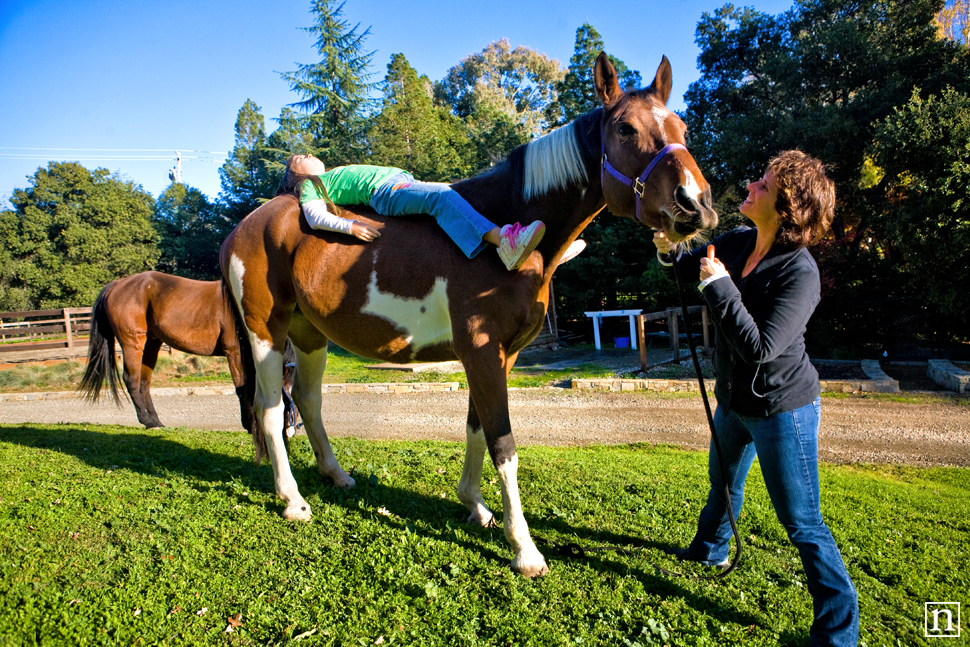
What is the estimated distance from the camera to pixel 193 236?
35.3 m

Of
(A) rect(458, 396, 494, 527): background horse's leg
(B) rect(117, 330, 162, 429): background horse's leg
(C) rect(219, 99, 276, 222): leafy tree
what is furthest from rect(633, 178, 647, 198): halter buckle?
(C) rect(219, 99, 276, 222): leafy tree

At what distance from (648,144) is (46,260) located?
3949 centimetres

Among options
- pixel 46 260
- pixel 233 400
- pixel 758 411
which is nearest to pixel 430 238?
pixel 758 411

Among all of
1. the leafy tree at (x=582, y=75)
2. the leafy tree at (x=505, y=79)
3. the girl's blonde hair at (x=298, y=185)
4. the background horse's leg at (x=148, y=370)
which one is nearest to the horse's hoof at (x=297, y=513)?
the girl's blonde hair at (x=298, y=185)

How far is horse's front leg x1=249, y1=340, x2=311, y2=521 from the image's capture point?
3.79 metres

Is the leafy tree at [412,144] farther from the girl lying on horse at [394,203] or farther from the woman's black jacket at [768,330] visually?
the woman's black jacket at [768,330]

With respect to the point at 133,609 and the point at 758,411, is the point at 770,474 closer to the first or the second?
the point at 758,411

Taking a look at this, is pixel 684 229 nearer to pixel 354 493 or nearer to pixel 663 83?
pixel 663 83

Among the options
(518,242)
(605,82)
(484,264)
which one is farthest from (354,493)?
(605,82)

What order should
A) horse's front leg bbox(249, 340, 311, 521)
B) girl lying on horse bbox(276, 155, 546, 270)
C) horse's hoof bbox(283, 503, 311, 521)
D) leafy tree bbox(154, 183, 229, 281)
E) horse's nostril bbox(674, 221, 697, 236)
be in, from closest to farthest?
horse's nostril bbox(674, 221, 697, 236) → girl lying on horse bbox(276, 155, 546, 270) → horse's hoof bbox(283, 503, 311, 521) → horse's front leg bbox(249, 340, 311, 521) → leafy tree bbox(154, 183, 229, 281)

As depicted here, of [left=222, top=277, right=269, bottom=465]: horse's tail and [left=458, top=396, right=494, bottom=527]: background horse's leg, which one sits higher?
[left=222, top=277, right=269, bottom=465]: horse's tail

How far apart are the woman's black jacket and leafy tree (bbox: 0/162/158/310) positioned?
37.6 m

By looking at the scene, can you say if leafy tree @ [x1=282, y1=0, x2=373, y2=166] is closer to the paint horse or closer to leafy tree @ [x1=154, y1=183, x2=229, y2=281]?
leafy tree @ [x1=154, y1=183, x2=229, y2=281]

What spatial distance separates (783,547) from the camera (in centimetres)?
335
